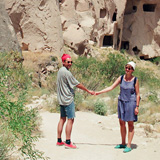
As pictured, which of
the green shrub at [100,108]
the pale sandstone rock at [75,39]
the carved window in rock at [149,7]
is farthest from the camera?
the carved window in rock at [149,7]

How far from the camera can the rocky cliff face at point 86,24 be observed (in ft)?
48.7

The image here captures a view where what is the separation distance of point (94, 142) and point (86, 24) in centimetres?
1561

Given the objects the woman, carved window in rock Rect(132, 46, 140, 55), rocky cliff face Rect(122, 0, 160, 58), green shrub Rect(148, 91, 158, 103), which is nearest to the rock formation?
green shrub Rect(148, 91, 158, 103)

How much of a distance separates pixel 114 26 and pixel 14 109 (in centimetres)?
2165

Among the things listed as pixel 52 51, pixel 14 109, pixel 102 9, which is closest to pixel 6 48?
pixel 52 51

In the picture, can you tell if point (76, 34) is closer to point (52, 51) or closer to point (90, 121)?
point (52, 51)

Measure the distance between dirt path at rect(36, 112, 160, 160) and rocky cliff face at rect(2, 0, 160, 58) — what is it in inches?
312

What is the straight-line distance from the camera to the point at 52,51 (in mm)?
15078

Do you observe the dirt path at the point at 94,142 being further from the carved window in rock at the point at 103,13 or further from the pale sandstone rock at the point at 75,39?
the carved window in rock at the point at 103,13

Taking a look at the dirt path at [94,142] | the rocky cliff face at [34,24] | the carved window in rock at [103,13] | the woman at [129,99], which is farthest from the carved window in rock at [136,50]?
the woman at [129,99]

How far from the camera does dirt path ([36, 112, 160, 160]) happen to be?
4.77 meters

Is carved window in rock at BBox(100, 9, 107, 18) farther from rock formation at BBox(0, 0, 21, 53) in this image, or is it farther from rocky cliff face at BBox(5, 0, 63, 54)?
rock formation at BBox(0, 0, 21, 53)

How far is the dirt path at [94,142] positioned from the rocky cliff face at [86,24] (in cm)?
794

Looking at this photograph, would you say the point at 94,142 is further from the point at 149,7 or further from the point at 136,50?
the point at 149,7
